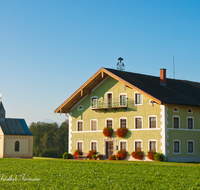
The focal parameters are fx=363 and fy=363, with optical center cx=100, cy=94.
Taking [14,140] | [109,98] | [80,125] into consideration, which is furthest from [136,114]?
[14,140]

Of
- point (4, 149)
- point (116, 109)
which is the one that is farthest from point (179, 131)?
point (4, 149)

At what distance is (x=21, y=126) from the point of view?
5606 cm

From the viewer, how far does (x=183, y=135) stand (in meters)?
36.1

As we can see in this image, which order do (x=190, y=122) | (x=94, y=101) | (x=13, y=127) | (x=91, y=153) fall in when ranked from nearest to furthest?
(x=190, y=122), (x=91, y=153), (x=94, y=101), (x=13, y=127)

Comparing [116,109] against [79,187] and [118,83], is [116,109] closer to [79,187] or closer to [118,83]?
[118,83]

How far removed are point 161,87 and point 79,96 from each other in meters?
9.64

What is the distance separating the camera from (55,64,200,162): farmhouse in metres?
35.3

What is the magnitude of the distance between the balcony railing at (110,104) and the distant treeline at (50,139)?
48884mm

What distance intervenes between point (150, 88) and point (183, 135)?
5716 millimetres

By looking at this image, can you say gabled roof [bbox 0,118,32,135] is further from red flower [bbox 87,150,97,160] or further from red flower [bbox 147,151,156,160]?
red flower [bbox 147,151,156,160]

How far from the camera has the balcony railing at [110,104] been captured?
127 ft

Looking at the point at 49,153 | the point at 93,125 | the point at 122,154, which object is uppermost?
the point at 93,125

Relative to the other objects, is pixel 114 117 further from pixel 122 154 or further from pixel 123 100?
pixel 122 154

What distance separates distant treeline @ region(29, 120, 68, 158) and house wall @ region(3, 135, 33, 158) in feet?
108
